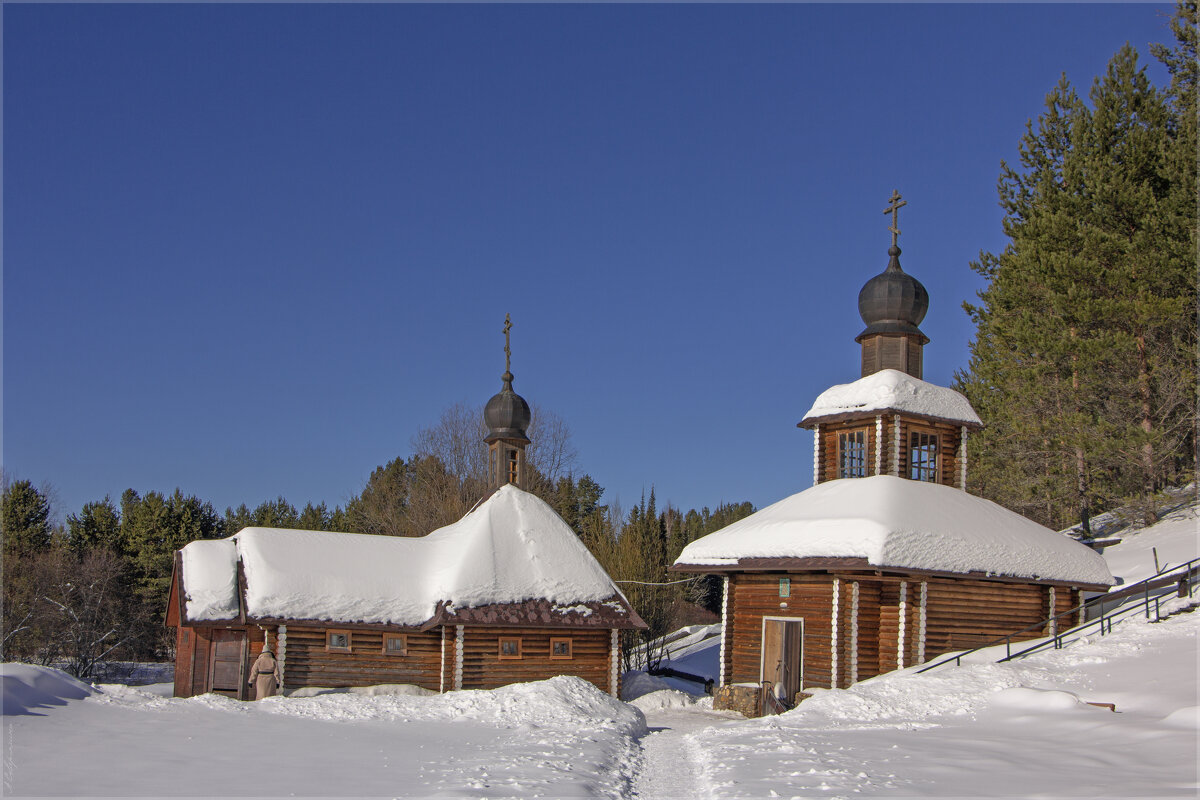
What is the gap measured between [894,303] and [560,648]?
43.3ft

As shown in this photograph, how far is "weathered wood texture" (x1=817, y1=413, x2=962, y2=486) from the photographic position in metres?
26.5

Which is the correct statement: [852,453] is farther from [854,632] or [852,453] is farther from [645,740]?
[645,740]

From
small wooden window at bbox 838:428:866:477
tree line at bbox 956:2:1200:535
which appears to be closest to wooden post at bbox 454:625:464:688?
small wooden window at bbox 838:428:866:477

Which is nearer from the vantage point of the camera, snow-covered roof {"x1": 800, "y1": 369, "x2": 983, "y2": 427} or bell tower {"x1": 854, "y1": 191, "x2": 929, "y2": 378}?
snow-covered roof {"x1": 800, "y1": 369, "x2": 983, "y2": 427}

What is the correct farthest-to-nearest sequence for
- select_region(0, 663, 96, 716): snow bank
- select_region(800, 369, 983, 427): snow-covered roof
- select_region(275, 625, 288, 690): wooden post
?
1. select_region(800, 369, 983, 427): snow-covered roof
2. select_region(275, 625, 288, 690): wooden post
3. select_region(0, 663, 96, 716): snow bank

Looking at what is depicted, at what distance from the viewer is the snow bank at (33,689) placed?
11695 mm

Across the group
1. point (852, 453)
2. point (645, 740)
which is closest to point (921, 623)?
point (852, 453)

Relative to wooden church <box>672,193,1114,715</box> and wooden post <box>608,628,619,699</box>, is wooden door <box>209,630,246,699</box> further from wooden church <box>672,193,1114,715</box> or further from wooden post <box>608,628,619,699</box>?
wooden church <box>672,193,1114,715</box>

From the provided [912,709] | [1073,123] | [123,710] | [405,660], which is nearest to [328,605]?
[405,660]

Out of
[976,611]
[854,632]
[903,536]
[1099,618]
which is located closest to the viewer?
[903,536]

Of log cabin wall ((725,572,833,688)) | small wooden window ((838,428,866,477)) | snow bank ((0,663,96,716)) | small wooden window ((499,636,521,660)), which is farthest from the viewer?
small wooden window ((838,428,866,477))

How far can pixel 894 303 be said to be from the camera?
28359mm

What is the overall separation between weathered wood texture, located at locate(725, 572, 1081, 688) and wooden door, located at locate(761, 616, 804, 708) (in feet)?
0.58

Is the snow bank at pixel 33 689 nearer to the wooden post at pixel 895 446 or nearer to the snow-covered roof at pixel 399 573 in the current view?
the snow-covered roof at pixel 399 573
